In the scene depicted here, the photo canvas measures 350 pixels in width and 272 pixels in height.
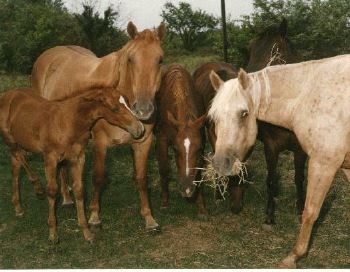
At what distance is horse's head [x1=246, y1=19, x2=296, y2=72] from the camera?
579 centimetres

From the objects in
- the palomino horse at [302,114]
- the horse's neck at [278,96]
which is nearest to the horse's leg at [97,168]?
the palomino horse at [302,114]

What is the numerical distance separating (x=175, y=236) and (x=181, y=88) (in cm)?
183

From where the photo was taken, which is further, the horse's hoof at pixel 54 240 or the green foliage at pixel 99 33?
the green foliage at pixel 99 33

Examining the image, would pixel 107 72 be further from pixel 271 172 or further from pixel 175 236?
pixel 271 172

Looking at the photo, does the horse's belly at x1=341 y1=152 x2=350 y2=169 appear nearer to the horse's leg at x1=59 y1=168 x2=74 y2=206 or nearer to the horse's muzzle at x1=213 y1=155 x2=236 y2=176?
the horse's muzzle at x1=213 y1=155 x2=236 y2=176

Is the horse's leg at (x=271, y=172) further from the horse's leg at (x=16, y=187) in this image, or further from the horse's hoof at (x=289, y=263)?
the horse's leg at (x=16, y=187)

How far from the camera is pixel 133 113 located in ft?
14.5

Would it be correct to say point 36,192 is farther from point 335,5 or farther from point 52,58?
point 335,5

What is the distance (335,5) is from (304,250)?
12.9 meters

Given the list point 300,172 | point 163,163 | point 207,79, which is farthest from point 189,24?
point 300,172

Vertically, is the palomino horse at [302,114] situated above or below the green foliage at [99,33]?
below

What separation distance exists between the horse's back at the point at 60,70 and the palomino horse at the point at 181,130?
1137mm

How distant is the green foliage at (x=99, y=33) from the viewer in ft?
42.8

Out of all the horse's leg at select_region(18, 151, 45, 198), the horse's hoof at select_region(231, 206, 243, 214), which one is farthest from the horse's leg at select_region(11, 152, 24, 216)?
the horse's hoof at select_region(231, 206, 243, 214)
